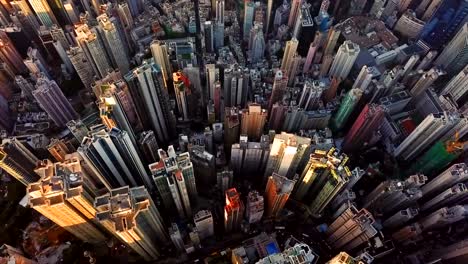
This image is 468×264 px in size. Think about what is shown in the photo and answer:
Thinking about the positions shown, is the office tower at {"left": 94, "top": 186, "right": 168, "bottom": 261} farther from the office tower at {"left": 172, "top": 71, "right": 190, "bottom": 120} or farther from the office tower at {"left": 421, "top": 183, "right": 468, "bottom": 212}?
the office tower at {"left": 421, "top": 183, "right": 468, "bottom": 212}

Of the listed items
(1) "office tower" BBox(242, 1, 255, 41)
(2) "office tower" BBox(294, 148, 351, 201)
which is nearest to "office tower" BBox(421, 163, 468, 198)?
(2) "office tower" BBox(294, 148, 351, 201)

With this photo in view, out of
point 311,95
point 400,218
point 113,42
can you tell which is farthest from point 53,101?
point 400,218

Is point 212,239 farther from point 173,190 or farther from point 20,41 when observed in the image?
point 20,41

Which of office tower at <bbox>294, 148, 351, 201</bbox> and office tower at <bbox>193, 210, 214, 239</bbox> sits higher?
office tower at <bbox>294, 148, 351, 201</bbox>

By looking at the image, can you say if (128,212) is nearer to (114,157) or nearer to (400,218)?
(114,157)


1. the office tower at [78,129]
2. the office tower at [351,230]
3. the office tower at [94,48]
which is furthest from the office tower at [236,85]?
the office tower at [351,230]

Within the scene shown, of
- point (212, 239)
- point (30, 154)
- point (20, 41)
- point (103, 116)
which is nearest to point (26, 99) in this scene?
point (20, 41)

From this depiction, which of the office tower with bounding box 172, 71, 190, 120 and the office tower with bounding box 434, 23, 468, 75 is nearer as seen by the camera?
the office tower with bounding box 172, 71, 190, 120

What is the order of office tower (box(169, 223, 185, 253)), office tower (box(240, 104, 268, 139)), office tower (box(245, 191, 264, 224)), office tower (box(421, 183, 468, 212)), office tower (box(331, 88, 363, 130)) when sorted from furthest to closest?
office tower (box(331, 88, 363, 130)) → office tower (box(240, 104, 268, 139)) → office tower (box(421, 183, 468, 212)) → office tower (box(245, 191, 264, 224)) → office tower (box(169, 223, 185, 253))
